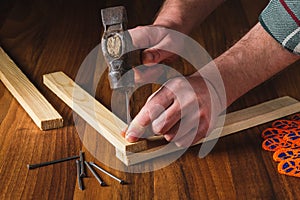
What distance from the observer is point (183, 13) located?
2.05 metres

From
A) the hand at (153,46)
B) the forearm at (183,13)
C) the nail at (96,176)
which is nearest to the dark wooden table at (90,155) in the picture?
the nail at (96,176)

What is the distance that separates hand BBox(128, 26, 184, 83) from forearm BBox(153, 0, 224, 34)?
0.04 metres

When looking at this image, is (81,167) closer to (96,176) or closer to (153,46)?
(96,176)

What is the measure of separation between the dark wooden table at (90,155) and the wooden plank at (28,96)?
2 cm

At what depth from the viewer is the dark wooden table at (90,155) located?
1.57m

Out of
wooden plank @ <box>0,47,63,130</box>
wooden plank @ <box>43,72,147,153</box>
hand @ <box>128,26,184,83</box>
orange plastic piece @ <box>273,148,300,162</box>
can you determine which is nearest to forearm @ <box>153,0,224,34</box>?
hand @ <box>128,26,184,83</box>

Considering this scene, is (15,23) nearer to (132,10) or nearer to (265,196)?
(132,10)

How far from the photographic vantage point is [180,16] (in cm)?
203

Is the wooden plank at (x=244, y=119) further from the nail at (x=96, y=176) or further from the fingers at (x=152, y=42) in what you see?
the fingers at (x=152, y=42)

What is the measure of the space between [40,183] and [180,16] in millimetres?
716

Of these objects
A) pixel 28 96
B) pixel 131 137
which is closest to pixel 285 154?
pixel 131 137

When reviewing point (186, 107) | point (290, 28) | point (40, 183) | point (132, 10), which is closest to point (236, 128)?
point (186, 107)

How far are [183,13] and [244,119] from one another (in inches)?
16.2

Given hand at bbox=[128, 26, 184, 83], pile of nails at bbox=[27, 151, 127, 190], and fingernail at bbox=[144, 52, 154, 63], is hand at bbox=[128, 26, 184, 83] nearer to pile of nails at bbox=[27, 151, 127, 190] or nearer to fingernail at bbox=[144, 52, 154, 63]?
fingernail at bbox=[144, 52, 154, 63]
